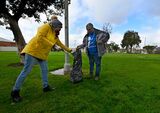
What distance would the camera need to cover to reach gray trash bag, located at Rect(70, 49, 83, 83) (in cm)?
847

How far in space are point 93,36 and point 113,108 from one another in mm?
3279

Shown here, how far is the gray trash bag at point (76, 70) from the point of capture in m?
8.47

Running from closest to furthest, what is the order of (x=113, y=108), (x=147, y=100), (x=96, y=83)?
(x=113, y=108), (x=147, y=100), (x=96, y=83)

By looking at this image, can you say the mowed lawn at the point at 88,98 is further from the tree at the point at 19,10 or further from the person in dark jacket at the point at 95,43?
the tree at the point at 19,10

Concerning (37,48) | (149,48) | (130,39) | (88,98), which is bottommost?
(88,98)

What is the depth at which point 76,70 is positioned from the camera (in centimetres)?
858

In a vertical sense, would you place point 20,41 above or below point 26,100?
above

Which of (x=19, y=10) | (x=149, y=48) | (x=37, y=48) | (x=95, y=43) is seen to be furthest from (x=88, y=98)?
(x=149, y=48)

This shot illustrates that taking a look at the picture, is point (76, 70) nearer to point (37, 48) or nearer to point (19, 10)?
point (37, 48)

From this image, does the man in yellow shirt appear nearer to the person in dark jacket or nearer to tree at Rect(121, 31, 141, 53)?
the person in dark jacket

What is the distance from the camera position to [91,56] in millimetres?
8992

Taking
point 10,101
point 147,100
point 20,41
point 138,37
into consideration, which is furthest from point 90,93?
point 138,37

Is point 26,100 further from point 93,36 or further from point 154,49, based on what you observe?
point 154,49

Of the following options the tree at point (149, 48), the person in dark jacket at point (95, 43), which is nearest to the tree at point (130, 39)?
the tree at point (149, 48)
